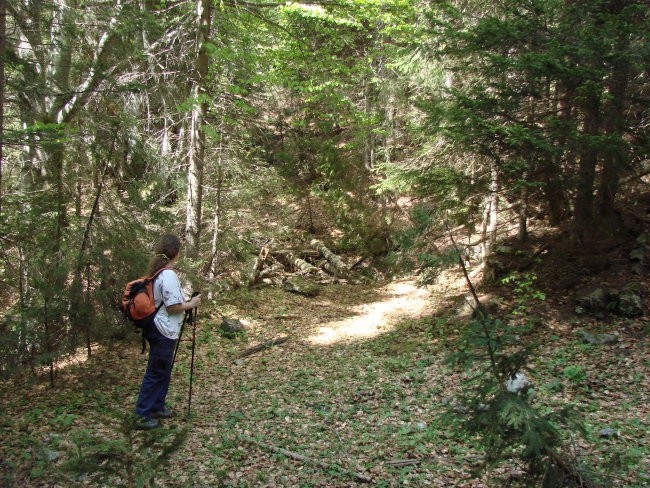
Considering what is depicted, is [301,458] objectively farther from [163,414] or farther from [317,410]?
[163,414]

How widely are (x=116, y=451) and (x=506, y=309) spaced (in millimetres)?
8278

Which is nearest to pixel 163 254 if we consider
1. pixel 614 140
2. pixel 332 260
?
pixel 614 140

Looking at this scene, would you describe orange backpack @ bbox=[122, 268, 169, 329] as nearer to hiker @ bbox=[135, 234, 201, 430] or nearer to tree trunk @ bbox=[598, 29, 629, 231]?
hiker @ bbox=[135, 234, 201, 430]

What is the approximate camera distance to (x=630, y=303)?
8070 mm

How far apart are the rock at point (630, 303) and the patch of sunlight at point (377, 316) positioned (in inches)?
144

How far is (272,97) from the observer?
17172 mm

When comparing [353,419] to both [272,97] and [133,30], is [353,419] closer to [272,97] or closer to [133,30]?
[133,30]

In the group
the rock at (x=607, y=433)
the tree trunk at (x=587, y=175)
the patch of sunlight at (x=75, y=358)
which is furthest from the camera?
the tree trunk at (x=587, y=175)

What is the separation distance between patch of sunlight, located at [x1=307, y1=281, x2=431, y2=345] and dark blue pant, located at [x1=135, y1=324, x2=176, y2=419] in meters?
4.84

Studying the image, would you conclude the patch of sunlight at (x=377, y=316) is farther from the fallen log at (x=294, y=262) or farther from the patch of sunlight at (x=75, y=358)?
the patch of sunlight at (x=75, y=358)

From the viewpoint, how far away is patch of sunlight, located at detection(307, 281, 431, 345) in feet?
34.5

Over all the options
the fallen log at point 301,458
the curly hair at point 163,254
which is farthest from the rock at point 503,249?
the curly hair at point 163,254

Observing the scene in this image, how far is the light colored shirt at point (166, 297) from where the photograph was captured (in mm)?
5398

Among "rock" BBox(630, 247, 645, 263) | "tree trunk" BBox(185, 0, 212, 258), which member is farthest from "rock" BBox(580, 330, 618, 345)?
"tree trunk" BBox(185, 0, 212, 258)
